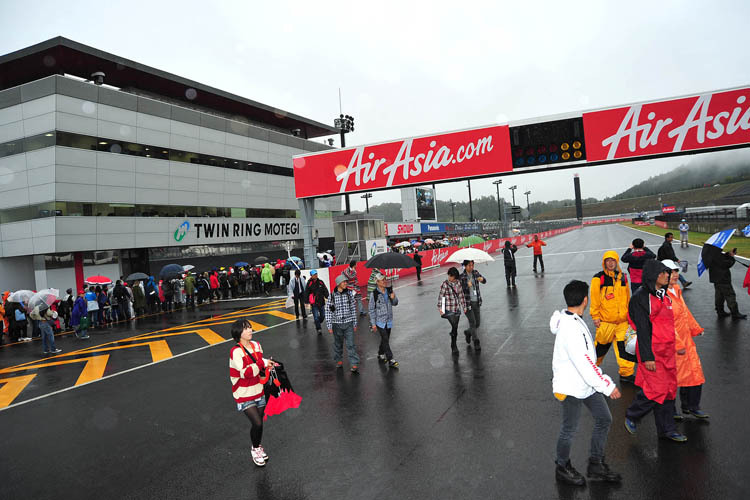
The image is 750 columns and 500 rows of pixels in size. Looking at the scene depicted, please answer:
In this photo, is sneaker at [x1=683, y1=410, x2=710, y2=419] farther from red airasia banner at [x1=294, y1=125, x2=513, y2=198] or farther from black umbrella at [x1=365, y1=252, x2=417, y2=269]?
red airasia banner at [x1=294, y1=125, x2=513, y2=198]

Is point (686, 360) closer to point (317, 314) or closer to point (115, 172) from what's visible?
point (317, 314)

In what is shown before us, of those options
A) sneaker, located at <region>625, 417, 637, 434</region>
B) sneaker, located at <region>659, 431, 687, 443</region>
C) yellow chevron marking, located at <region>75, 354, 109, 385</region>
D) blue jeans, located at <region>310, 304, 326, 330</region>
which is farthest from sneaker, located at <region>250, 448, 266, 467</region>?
blue jeans, located at <region>310, 304, 326, 330</region>

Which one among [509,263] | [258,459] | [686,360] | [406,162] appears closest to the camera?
[686,360]

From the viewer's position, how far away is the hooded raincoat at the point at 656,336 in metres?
4.38

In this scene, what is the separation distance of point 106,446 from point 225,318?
36.0 ft

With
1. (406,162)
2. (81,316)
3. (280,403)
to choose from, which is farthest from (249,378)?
(406,162)

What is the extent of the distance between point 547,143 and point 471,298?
8380 millimetres

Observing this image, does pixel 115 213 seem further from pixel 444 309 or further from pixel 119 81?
pixel 444 309

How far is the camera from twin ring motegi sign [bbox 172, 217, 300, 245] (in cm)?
3156

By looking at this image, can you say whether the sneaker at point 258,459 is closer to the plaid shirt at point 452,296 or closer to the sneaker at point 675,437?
the sneaker at point 675,437

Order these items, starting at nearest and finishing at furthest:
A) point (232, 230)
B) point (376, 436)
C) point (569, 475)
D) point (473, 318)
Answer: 1. point (569, 475)
2. point (376, 436)
3. point (473, 318)
4. point (232, 230)

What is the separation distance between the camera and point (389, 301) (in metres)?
8.49

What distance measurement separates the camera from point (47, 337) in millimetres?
12484

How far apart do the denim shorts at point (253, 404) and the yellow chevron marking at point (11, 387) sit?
6.41 metres
